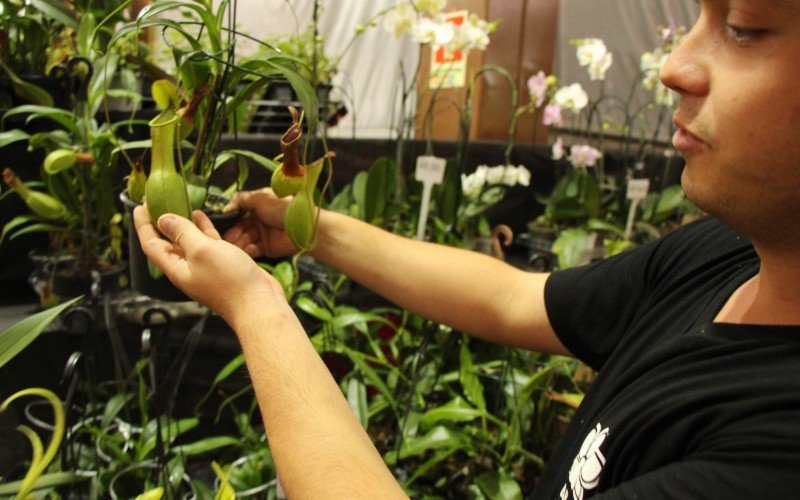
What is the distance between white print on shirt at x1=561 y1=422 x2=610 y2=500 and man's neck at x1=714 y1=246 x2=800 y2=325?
0.58ft

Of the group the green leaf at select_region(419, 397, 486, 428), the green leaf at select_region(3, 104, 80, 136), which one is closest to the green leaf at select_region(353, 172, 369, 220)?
the green leaf at select_region(419, 397, 486, 428)

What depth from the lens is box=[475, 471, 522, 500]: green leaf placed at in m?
1.01

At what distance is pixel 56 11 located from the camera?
862 millimetres

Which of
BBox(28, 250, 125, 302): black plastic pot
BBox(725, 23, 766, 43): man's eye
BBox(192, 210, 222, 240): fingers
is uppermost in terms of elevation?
BBox(725, 23, 766, 43): man's eye

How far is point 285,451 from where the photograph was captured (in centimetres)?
53

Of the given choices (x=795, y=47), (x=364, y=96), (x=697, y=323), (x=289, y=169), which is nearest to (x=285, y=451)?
(x=289, y=169)

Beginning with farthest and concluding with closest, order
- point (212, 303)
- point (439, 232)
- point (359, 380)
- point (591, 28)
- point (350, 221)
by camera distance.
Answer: point (591, 28) → point (439, 232) → point (359, 380) → point (350, 221) → point (212, 303)

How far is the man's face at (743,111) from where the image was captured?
18.9 inches

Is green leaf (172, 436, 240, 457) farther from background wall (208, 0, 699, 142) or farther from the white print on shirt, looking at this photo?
background wall (208, 0, 699, 142)

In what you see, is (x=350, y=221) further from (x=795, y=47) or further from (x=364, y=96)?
(x=364, y=96)

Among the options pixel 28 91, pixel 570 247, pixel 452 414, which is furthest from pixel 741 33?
pixel 570 247

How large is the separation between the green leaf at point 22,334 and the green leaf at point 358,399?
54 centimetres

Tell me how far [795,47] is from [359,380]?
80 centimetres

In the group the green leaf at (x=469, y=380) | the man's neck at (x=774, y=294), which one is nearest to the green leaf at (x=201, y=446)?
the green leaf at (x=469, y=380)
